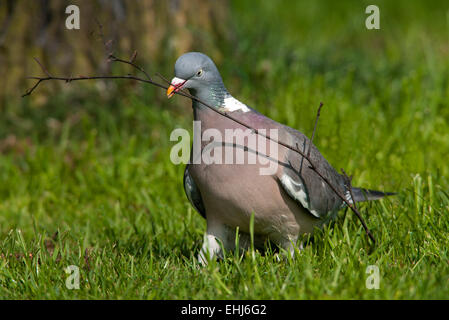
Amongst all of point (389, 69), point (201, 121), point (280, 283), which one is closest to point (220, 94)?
point (201, 121)

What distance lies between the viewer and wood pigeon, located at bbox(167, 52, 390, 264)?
3111mm

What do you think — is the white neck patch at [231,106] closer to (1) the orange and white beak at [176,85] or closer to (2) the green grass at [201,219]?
(1) the orange and white beak at [176,85]

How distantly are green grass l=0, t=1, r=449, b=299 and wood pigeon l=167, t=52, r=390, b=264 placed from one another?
167mm

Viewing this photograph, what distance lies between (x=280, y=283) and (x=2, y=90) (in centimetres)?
380

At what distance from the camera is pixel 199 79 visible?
314 cm

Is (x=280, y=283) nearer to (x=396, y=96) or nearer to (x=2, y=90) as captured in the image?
(x=396, y=96)

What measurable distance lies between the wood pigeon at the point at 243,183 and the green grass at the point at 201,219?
17 centimetres

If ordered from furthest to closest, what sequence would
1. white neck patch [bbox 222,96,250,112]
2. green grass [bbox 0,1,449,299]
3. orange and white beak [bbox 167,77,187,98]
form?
1. white neck patch [bbox 222,96,250,112]
2. orange and white beak [bbox 167,77,187,98]
3. green grass [bbox 0,1,449,299]

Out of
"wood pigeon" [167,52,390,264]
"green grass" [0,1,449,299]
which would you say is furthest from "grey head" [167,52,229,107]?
"green grass" [0,1,449,299]

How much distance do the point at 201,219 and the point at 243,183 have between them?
117cm

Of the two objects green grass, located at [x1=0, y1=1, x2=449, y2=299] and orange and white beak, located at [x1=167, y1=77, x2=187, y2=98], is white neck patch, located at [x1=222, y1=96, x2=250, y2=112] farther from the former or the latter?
green grass, located at [x1=0, y1=1, x2=449, y2=299]

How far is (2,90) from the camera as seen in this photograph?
18.6 feet

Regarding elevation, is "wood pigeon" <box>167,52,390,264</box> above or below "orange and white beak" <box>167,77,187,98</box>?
below

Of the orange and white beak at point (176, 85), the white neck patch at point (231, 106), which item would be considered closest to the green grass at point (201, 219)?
the white neck patch at point (231, 106)
